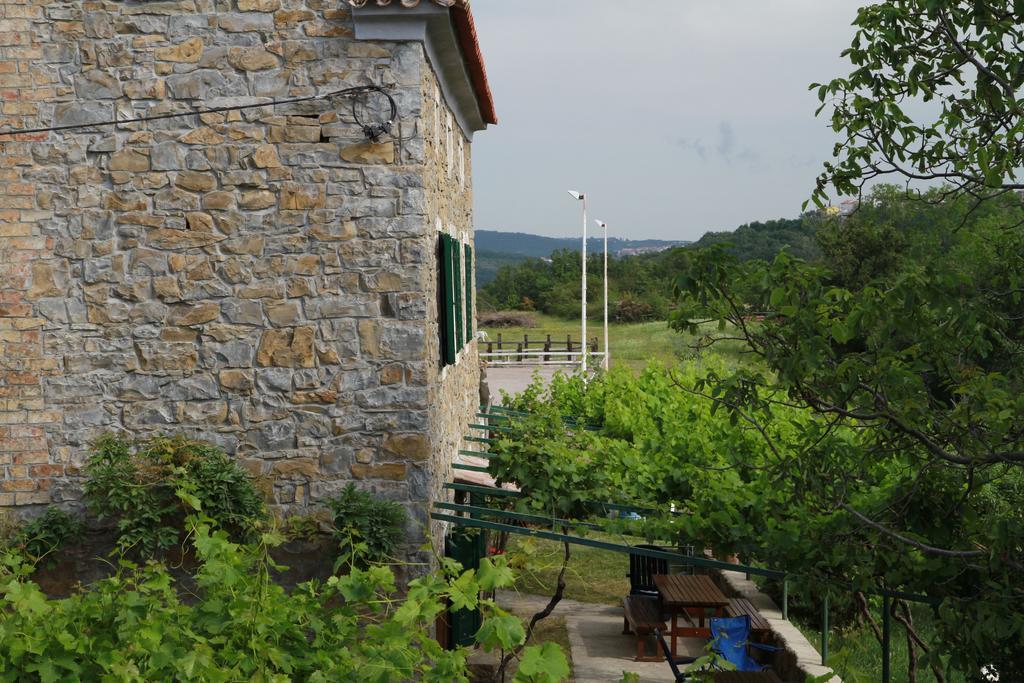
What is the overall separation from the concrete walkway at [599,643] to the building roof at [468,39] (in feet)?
16.9

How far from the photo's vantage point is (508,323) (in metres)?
62.7

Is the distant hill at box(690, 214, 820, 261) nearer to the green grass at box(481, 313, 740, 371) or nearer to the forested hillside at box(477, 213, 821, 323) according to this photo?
the forested hillside at box(477, 213, 821, 323)

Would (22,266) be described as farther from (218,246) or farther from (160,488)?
(160,488)

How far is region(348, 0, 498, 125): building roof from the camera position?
257 inches

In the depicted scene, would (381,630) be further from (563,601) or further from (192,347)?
(563,601)

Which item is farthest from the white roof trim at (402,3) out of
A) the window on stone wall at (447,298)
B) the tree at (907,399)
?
the tree at (907,399)

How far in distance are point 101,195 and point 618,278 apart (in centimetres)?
6193

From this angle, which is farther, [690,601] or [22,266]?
[690,601]

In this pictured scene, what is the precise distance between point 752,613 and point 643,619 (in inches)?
39.3

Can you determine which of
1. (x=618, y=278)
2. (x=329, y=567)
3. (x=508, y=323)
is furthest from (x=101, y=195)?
(x=618, y=278)

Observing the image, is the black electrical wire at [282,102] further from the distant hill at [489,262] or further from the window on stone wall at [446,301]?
the distant hill at [489,262]

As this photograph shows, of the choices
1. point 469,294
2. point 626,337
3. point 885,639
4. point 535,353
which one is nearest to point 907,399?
point 885,639

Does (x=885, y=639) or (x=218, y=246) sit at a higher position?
(x=218, y=246)

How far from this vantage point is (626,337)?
55.2 metres
